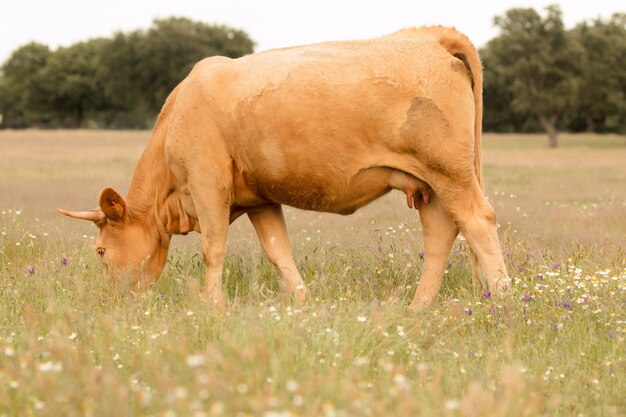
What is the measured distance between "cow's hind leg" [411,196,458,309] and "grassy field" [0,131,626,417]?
6.5 inches

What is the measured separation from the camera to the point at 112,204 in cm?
690

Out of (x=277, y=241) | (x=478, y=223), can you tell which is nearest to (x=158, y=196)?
(x=277, y=241)

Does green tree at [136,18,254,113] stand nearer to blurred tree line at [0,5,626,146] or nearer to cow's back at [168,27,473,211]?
blurred tree line at [0,5,626,146]

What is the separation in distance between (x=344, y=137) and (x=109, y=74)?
68.9 meters

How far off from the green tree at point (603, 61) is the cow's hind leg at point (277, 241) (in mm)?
46083

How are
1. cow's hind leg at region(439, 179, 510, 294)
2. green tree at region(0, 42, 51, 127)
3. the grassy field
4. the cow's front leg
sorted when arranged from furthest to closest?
green tree at region(0, 42, 51, 127) → the cow's front leg → cow's hind leg at region(439, 179, 510, 294) → the grassy field

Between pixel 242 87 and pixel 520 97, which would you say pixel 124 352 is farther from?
pixel 520 97

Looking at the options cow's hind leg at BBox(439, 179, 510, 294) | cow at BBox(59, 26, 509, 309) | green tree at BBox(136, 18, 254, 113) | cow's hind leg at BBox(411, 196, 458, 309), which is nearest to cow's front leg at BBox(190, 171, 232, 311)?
cow at BBox(59, 26, 509, 309)

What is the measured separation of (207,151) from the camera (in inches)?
252

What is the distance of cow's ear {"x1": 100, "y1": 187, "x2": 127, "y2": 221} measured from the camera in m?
6.82

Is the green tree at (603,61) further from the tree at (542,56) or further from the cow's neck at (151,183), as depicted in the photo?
the cow's neck at (151,183)

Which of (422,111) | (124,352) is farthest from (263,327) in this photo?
(422,111)

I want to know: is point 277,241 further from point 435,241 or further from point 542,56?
point 542,56

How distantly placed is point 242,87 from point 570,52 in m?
46.8
